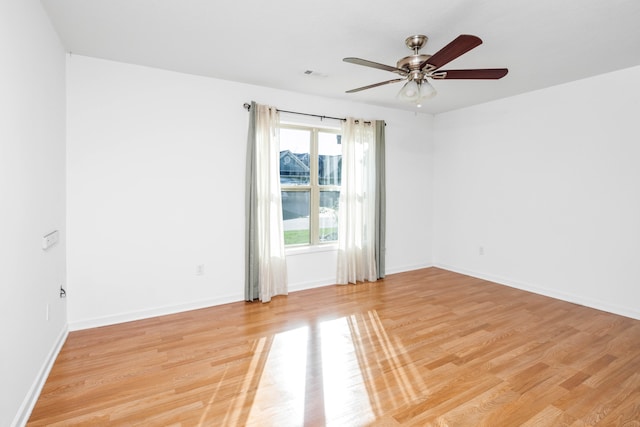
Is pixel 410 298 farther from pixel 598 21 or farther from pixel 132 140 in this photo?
pixel 132 140

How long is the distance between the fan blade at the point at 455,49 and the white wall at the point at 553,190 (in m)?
2.66

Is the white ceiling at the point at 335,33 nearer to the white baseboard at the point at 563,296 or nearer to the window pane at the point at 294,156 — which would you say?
the window pane at the point at 294,156

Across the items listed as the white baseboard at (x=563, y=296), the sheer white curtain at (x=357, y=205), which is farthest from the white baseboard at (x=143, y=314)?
the white baseboard at (x=563, y=296)

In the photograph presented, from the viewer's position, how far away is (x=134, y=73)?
3.33m

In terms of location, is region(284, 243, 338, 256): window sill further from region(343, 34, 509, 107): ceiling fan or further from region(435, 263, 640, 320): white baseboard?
region(343, 34, 509, 107): ceiling fan

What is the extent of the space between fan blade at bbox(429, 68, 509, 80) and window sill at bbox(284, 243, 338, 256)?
276cm

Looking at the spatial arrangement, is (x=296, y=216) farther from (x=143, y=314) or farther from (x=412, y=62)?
(x=412, y=62)

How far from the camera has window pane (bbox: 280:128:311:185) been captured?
14.5 feet

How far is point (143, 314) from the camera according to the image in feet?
11.3

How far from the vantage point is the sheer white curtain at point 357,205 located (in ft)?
15.3

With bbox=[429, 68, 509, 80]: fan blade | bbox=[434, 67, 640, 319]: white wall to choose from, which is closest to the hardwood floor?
bbox=[434, 67, 640, 319]: white wall

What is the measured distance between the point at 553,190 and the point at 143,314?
5.08m

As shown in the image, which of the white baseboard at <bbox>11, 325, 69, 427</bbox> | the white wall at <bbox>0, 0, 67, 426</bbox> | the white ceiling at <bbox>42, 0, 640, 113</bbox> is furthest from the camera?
the white ceiling at <bbox>42, 0, 640, 113</bbox>

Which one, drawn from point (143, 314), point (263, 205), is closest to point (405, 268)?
point (263, 205)
